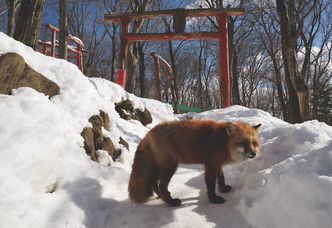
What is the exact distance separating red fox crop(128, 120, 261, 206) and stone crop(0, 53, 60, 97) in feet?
6.19

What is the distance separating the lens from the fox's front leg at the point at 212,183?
3.88m

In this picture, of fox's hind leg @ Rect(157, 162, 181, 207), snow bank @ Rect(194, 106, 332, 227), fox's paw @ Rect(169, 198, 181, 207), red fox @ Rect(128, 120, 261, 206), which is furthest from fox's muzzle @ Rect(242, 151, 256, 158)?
fox's paw @ Rect(169, 198, 181, 207)

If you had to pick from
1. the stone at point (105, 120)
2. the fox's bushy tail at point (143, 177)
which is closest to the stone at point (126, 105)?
the stone at point (105, 120)

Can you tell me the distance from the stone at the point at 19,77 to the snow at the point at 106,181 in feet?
0.46

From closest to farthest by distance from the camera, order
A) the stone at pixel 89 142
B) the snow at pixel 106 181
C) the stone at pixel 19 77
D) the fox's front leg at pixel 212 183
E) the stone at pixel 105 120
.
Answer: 1. the snow at pixel 106 181
2. the fox's front leg at pixel 212 183
3. the stone at pixel 19 77
4. the stone at pixel 89 142
5. the stone at pixel 105 120

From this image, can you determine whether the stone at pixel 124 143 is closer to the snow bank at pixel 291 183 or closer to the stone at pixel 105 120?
the stone at pixel 105 120

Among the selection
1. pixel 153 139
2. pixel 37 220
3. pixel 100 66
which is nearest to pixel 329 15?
pixel 100 66

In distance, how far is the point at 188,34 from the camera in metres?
11.7

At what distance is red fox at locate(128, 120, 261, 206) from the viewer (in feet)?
12.8

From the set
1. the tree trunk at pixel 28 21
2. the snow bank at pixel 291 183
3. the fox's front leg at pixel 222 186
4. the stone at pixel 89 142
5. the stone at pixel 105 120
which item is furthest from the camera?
the tree trunk at pixel 28 21

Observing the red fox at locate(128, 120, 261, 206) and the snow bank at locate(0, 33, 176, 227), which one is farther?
the red fox at locate(128, 120, 261, 206)

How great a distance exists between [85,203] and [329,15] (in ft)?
90.2

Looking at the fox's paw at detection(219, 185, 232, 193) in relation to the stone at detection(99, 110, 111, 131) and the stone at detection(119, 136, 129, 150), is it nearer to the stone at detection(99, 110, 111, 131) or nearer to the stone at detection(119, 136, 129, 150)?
the stone at detection(119, 136, 129, 150)

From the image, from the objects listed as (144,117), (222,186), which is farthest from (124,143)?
(144,117)
